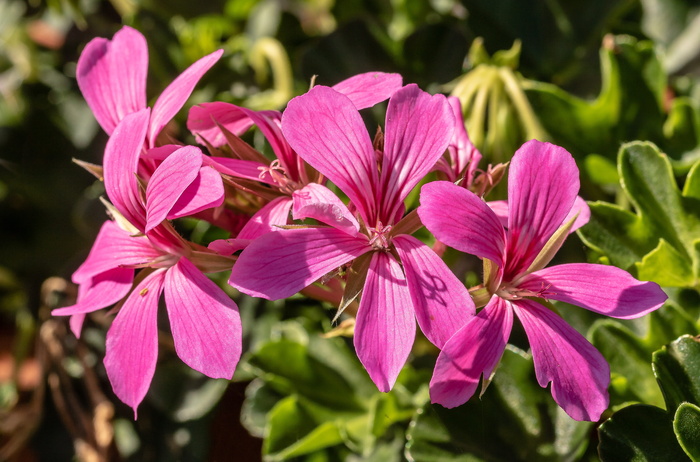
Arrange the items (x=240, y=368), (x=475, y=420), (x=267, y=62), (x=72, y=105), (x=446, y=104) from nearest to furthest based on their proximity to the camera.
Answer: (x=446, y=104)
(x=475, y=420)
(x=240, y=368)
(x=267, y=62)
(x=72, y=105)

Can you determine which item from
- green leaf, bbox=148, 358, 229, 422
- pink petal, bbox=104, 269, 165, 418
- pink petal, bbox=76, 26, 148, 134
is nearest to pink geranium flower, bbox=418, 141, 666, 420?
pink petal, bbox=104, 269, 165, 418

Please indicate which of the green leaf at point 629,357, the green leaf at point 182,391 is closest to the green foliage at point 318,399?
the green leaf at point 182,391

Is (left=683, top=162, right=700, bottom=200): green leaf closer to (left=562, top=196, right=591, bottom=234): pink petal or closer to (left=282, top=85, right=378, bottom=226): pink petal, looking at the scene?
(left=562, top=196, right=591, bottom=234): pink petal

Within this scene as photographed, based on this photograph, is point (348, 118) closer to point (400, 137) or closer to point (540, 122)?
point (400, 137)

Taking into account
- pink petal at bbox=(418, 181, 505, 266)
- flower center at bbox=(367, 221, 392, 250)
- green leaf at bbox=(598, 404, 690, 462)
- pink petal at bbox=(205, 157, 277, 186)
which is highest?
pink petal at bbox=(418, 181, 505, 266)

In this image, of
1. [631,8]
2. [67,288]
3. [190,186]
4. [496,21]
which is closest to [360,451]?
[190,186]

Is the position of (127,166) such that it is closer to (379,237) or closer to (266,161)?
(266,161)
